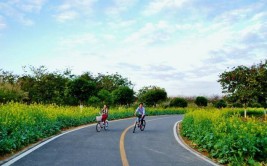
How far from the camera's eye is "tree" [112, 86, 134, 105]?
151 feet

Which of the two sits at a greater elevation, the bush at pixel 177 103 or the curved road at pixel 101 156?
the bush at pixel 177 103

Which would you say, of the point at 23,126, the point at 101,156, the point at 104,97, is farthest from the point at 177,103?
the point at 101,156

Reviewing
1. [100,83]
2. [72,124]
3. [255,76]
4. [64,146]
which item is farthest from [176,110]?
[64,146]

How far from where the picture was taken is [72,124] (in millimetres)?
22141

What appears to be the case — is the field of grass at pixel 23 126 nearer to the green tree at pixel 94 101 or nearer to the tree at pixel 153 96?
the green tree at pixel 94 101

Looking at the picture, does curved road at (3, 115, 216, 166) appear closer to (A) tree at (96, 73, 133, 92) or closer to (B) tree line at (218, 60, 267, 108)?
(B) tree line at (218, 60, 267, 108)

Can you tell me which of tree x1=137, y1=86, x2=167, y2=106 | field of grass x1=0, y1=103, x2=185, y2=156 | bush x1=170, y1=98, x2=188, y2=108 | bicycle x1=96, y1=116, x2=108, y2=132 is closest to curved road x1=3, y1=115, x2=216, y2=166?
field of grass x1=0, y1=103, x2=185, y2=156

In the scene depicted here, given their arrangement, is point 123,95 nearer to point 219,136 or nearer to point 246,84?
point 246,84

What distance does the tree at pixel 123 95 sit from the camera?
46.2m

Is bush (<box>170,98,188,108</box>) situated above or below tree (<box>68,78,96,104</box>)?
below

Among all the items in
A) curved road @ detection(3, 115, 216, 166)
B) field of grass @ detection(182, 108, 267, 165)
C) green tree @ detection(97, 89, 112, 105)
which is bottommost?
curved road @ detection(3, 115, 216, 166)

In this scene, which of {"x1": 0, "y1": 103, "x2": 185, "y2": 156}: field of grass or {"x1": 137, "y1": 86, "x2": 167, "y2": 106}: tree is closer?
{"x1": 0, "y1": 103, "x2": 185, "y2": 156}: field of grass

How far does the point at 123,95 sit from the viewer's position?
46.3 m

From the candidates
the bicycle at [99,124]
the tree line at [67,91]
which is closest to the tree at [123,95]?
the tree line at [67,91]
